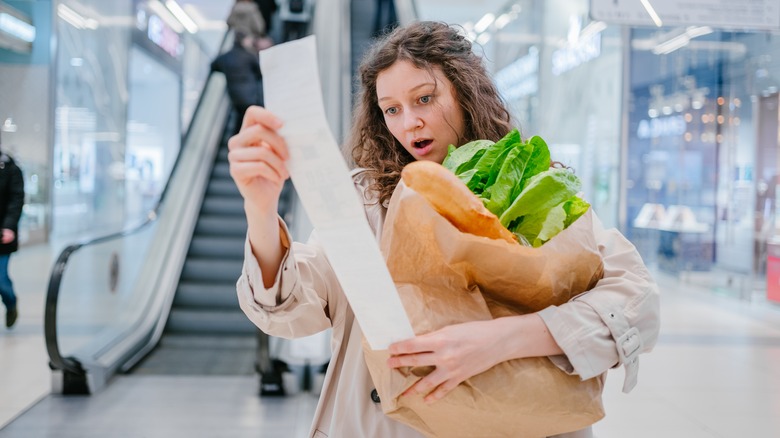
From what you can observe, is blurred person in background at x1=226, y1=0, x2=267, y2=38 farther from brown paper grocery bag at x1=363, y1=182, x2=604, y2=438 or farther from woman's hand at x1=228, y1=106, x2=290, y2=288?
brown paper grocery bag at x1=363, y1=182, x2=604, y2=438

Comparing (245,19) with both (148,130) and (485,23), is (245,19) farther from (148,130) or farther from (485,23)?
(485,23)

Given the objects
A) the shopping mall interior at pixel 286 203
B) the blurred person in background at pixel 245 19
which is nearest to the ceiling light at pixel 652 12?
the shopping mall interior at pixel 286 203

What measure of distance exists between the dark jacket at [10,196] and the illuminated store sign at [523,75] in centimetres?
689

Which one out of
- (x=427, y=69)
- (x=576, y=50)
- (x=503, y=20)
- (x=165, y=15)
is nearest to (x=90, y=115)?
(x=165, y=15)

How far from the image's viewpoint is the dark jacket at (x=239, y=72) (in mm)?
8117

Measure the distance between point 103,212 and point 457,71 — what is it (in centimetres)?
949

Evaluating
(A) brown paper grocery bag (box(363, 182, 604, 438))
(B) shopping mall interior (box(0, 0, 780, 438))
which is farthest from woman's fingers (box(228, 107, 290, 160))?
(B) shopping mall interior (box(0, 0, 780, 438))

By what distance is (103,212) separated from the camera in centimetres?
979

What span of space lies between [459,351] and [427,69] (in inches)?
26.0

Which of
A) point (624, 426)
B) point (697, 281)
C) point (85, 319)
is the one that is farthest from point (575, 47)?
point (85, 319)

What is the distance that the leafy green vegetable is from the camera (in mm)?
959

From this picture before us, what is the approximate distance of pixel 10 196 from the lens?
4824 millimetres

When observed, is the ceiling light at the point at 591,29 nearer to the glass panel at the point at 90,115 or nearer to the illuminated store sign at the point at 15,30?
the glass panel at the point at 90,115

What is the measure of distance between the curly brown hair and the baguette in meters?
0.39
